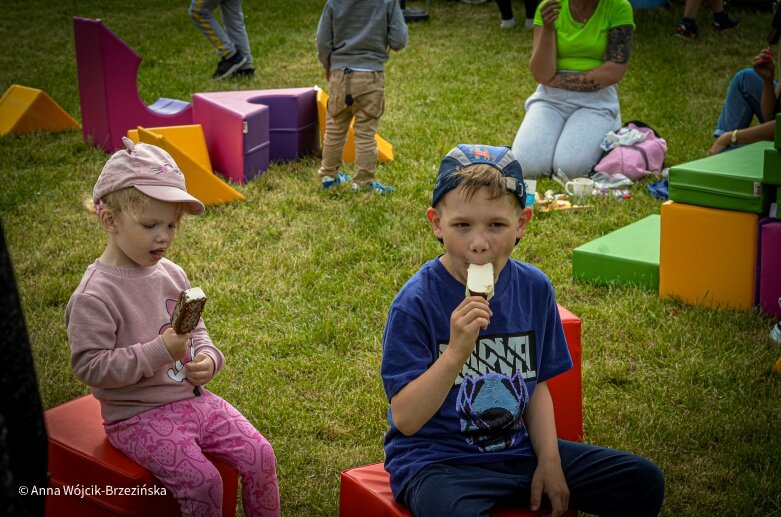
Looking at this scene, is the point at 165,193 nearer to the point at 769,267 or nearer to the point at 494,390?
the point at 494,390

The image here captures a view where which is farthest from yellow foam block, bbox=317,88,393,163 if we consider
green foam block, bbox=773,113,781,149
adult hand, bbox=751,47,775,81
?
green foam block, bbox=773,113,781,149

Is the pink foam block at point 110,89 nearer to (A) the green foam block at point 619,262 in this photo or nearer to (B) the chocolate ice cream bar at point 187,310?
(A) the green foam block at point 619,262

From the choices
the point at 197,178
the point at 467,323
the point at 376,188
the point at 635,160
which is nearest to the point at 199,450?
the point at 467,323

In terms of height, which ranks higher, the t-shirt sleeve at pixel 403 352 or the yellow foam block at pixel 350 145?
the t-shirt sleeve at pixel 403 352

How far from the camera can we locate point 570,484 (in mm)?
2477

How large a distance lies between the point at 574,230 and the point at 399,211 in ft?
3.49

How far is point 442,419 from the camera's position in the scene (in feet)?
7.89

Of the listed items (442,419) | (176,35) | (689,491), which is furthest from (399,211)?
(176,35)

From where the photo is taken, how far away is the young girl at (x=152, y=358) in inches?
99.6

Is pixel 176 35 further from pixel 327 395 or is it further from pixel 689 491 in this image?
pixel 689 491

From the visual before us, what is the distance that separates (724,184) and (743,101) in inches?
89.1

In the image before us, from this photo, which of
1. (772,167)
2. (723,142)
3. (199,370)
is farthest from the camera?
(723,142)

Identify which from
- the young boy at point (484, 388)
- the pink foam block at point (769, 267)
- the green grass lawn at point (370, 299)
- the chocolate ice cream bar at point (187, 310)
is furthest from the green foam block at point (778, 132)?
the chocolate ice cream bar at point (187, 310)

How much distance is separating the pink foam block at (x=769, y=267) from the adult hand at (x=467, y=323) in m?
2.48
